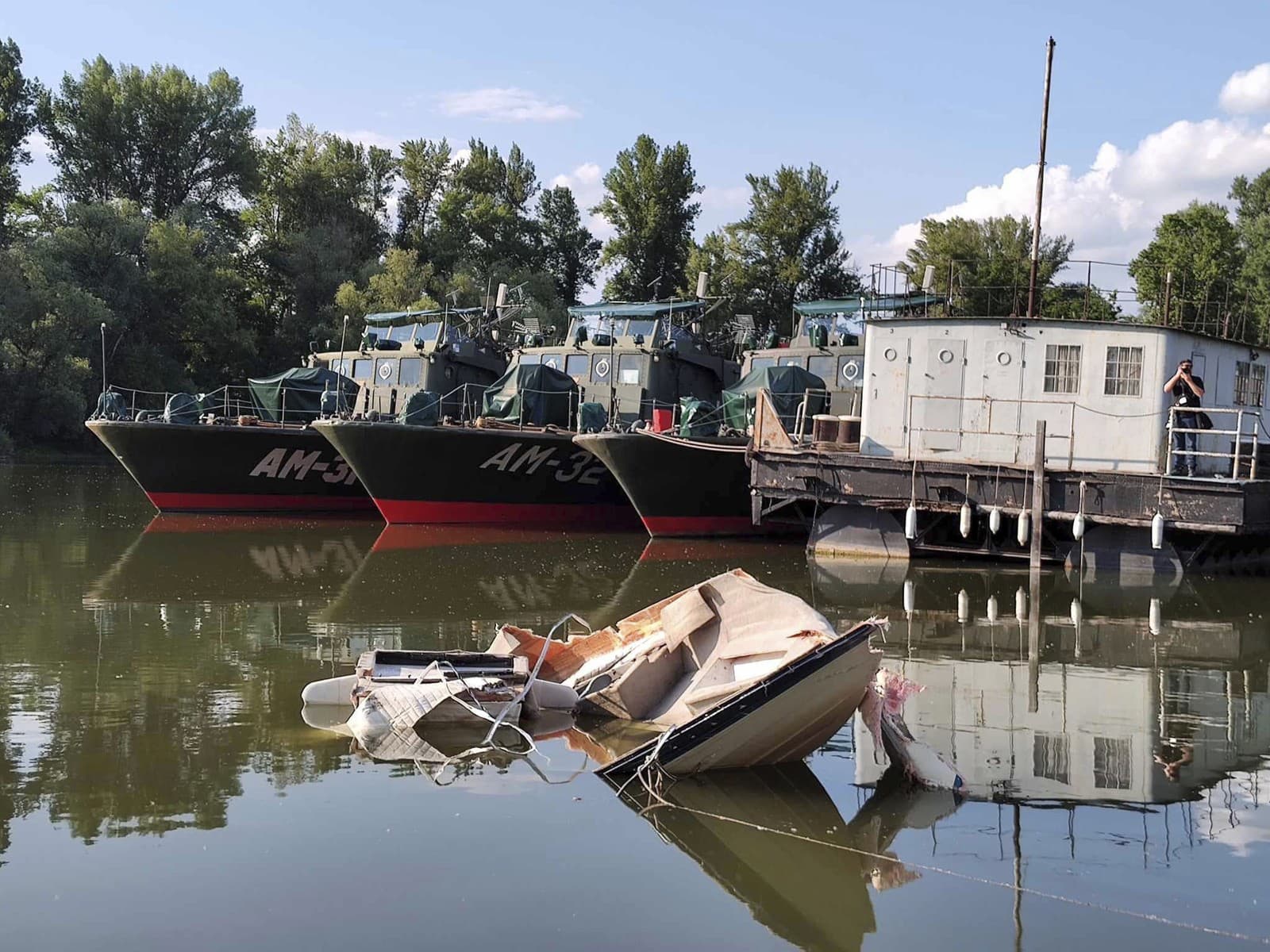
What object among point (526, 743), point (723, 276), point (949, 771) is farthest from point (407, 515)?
point (723, 276)

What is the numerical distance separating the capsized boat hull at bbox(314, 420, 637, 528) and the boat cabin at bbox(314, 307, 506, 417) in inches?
136

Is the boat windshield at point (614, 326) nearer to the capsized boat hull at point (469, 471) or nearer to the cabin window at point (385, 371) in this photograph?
the capsized boat hull at point (469, 471)

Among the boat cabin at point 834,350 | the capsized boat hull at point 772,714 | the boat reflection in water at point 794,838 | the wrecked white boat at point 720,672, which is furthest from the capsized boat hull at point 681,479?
the boat reflection in water at point 794,838

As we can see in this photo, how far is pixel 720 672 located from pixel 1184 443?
10516mm

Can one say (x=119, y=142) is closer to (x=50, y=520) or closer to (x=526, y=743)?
(x=50, y=520)

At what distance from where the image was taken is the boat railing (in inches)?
635

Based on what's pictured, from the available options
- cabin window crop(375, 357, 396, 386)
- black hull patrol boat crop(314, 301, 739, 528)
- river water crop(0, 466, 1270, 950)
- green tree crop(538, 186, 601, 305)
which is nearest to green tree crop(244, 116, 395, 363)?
green tree crop(538, 186, 601, 305)

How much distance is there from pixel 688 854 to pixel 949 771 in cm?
186

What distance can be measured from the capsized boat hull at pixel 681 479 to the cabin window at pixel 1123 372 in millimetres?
5375

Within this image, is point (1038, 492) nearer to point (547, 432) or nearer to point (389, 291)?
point (547, 432)

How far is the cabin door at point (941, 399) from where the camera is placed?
59.8 ft

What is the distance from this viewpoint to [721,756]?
7.83 metres

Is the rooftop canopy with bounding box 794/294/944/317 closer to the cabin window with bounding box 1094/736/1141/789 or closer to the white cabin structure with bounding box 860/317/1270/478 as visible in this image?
the white cabin structure with bounding box 860/317/1270/478

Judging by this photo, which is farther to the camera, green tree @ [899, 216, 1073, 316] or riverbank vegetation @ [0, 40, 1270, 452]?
green tree @ [899, 216, 1073, 316]
